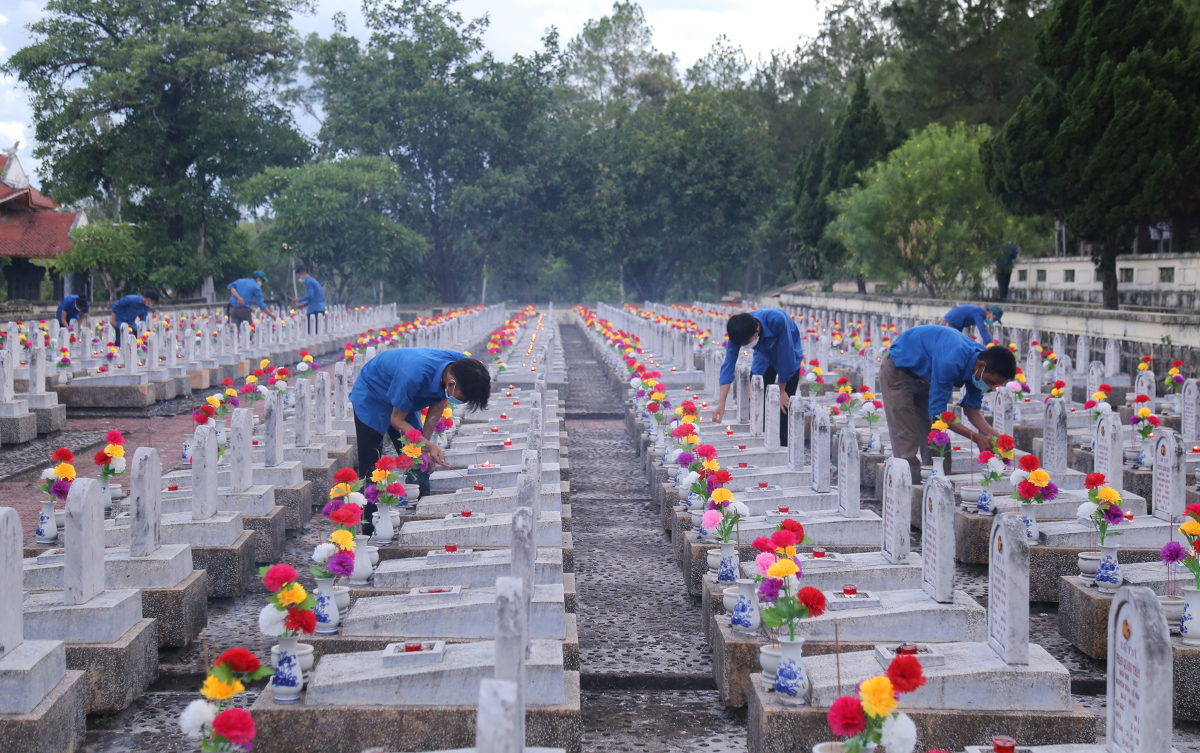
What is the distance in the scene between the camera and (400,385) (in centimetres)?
715

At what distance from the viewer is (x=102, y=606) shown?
5.10m

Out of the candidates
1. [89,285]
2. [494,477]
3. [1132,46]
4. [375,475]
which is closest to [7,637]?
[375,475]

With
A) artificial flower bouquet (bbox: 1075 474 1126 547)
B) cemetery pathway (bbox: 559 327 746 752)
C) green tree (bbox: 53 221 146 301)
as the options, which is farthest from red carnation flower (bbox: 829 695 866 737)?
green tree (bbox: 53 221 146 301)

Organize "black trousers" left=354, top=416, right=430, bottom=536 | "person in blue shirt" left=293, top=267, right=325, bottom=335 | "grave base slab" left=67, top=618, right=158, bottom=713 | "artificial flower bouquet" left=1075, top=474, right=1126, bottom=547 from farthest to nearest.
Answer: "person in blue shirt" left=293, top=267, right=325, bottom=335
"black trousers" left=354, top=416, right=430, bottom=536
"artificial flower bouquet" left=1075, top=474, right=1126, bottom=547
"grave base slab" left=67, top=618, right=158, bottom=713

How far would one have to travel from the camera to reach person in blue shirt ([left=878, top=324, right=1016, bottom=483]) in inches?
304

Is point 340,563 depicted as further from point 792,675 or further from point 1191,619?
point 1191,619

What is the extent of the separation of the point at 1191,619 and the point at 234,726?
449 cm

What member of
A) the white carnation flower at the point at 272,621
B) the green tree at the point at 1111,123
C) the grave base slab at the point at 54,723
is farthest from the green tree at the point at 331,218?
the white carnation flower at the point at 272,621

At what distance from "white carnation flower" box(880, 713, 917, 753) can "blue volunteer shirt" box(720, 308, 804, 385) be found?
22.0 feet

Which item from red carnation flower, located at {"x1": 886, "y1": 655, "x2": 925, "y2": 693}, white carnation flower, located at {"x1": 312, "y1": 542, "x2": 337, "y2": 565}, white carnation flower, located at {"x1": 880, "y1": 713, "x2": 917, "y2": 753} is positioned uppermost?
red carnation flower, located at {"x1": 886, "y1": 655, "x2": 925, "y2": 693}

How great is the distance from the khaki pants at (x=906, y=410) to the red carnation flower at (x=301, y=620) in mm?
5757

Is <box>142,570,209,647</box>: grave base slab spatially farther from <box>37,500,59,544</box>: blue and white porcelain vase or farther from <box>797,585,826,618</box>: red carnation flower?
<box>797,585,826,618</box>: red carnation flower

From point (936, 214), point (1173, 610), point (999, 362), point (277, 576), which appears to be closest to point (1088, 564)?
point (1173, 610)

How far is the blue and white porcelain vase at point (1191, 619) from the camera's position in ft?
16.8
